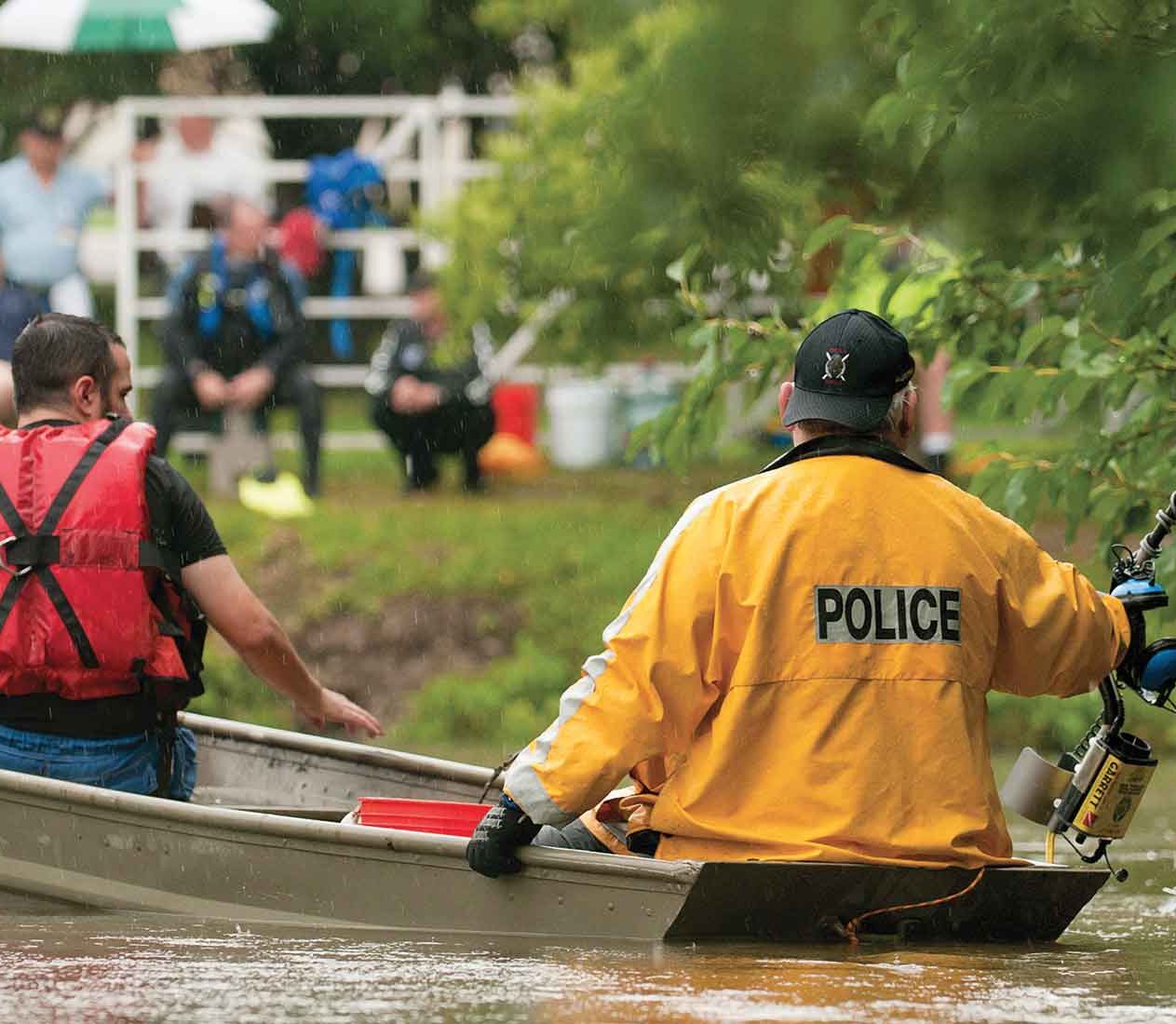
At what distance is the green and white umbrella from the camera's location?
627 inches

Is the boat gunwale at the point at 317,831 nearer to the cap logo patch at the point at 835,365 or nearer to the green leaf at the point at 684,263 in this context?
the cap logo patch at the point at 835,365

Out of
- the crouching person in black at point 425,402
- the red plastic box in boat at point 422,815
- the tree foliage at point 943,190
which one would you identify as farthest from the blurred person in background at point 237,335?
the red plastic box in boat at point 422,815

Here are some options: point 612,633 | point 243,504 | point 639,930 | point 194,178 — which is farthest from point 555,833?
point 194,178

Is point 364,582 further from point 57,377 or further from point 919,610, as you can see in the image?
point 919,610

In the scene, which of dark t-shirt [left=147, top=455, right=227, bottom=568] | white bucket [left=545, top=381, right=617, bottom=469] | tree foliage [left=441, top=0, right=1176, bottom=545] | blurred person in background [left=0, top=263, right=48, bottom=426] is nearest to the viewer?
tree foliage [left=441, top=0, right=1176, bottom=545]

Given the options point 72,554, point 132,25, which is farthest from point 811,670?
point 132,25

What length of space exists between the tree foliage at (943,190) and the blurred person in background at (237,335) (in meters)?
5.73

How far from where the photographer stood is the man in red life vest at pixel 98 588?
705 centimetres

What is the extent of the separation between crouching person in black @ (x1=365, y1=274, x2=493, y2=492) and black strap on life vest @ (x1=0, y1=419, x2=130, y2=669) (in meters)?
8.61

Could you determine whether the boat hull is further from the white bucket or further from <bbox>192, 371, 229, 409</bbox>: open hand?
the white bucket

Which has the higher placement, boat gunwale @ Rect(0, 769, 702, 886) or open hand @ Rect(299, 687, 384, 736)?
open hand @ Rect(299, 687, 384, 736)

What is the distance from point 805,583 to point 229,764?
3251mm

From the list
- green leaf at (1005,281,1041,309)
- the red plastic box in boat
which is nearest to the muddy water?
the red plastic box in boat

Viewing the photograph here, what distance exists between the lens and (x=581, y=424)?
17422 millimetres
